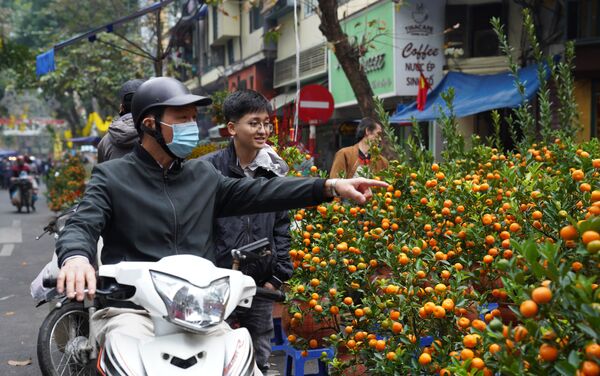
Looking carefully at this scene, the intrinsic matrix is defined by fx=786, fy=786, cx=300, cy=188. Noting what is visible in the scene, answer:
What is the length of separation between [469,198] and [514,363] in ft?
8.47

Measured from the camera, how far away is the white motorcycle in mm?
2420

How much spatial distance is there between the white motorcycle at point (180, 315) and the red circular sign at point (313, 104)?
9.33 metres

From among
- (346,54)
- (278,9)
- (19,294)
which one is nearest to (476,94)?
(346,54)

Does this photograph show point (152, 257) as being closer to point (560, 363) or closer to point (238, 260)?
point (238, 260)

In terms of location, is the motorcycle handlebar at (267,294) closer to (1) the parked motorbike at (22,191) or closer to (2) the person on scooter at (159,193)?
(2) the person on scooter at (159,193)

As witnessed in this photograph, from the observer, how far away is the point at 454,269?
358 cm

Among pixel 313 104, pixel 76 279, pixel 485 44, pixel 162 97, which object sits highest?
pixel 485 44

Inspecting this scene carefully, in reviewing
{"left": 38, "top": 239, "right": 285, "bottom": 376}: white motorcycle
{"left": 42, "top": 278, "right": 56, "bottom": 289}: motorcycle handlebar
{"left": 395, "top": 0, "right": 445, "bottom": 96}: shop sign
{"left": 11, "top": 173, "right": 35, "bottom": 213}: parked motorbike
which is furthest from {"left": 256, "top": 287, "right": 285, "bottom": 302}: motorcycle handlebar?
{"left": 11, "top": 173, "right": 35, "bottom": 213}: parked motorbike

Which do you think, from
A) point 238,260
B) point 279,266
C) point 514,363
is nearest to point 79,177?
point 279,266

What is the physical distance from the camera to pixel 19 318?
26.2 ft

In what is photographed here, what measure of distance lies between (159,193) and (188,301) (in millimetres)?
803

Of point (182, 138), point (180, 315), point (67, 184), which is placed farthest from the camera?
point (67, 184)

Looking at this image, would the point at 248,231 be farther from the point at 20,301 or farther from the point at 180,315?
the point at 20,301

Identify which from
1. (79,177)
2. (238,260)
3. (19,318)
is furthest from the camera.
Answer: (79,177)
